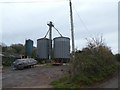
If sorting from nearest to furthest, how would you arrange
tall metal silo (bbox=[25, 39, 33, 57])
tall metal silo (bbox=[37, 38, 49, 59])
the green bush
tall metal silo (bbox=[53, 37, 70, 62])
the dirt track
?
the dirt track → the green bush → tall metal silo (bbox=[53, 37, 70, 62]) → tall metal silo (bbox=[37, 38, 49, 59]) → tall metal silo (bbox=[25, 39, 33, 57])

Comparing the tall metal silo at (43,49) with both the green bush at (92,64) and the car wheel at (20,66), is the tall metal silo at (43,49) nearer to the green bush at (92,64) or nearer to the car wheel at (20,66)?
the car wheel at (20,66)

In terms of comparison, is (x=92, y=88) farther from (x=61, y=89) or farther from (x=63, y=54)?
(x=63, y=54)

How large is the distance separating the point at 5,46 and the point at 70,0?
145ft

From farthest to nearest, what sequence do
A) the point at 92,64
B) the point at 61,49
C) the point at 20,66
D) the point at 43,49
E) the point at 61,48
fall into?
1. the point at 43,49
2. the point at 61,48
3. the point at 61,49
4. the point at 20,66
5. the point at 92,64

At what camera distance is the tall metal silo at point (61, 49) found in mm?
50469

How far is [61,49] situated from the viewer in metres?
50.6

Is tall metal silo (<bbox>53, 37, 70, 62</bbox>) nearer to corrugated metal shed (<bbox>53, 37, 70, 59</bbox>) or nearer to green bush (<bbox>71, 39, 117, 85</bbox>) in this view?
corrugated metal shed (<bbox>53, 37, 70, 59</bbox>)

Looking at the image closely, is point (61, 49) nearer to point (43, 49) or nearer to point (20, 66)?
point (43, 49)

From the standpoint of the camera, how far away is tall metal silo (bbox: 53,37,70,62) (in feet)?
166

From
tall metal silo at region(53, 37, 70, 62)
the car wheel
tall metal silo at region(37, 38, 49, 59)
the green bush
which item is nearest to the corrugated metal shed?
tall metal silo at region(53, 37, 70, 62)

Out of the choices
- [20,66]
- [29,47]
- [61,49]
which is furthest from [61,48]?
[20,66]

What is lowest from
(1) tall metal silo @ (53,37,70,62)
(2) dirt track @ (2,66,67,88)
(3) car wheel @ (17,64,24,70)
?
(2) dirt track @ (2,66,67,88)

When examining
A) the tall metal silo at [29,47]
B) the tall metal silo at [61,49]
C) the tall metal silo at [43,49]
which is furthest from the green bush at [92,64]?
the tall metal silo at [29,47]

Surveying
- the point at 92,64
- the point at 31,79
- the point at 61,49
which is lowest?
the point at 31,79
